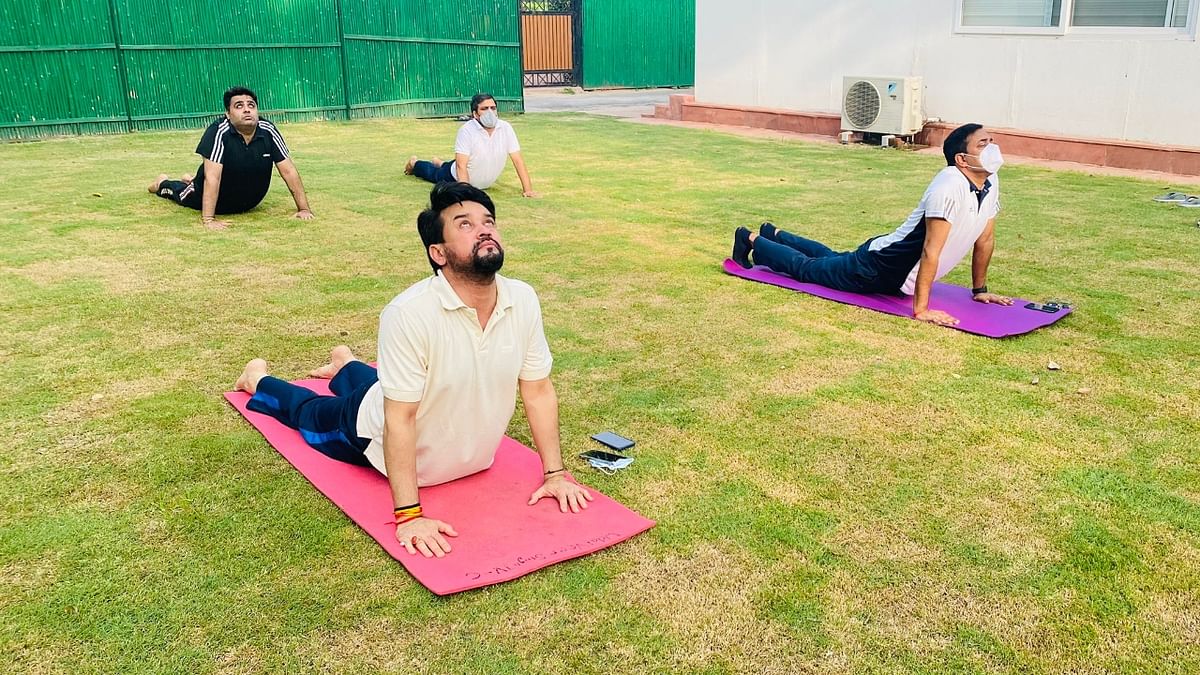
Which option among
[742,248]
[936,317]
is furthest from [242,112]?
[936,317]

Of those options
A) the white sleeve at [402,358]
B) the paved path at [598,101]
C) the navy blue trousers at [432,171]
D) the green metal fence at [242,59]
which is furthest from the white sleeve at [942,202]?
the paved path at [598,101]

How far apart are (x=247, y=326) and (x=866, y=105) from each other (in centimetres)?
1005

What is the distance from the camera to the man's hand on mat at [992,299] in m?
5.54

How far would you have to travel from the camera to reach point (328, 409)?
3.63 meters

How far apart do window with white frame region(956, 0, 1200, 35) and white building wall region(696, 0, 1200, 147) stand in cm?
14

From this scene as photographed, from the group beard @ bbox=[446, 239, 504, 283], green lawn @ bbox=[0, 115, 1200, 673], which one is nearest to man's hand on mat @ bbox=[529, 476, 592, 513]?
green lawn @ bbox=[0, 115, 1200, 673]

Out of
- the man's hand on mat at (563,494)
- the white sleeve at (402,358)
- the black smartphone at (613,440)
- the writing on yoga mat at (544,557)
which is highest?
the white sleeve at (402,358)

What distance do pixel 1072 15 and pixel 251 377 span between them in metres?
10.8

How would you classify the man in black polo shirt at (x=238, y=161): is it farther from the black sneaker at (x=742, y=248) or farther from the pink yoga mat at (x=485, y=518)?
the pink yoga mat at (x=485, y=518)

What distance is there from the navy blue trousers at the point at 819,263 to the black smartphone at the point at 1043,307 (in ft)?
2.53

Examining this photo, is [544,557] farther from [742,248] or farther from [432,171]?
[432,171]

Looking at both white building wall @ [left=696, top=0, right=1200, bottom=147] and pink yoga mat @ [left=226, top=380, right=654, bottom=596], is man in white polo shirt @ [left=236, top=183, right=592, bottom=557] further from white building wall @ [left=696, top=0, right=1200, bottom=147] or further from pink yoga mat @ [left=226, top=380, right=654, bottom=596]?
white building wall @ [left=696, top=0, right=1200, bottom=147]

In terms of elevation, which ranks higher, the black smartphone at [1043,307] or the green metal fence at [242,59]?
the green metal fence at [242,59]

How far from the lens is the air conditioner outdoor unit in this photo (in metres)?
12.5
